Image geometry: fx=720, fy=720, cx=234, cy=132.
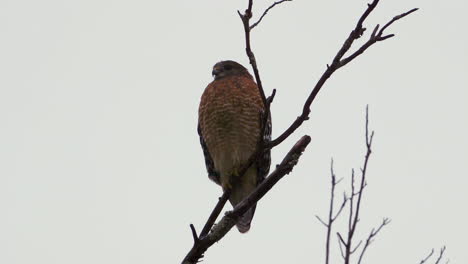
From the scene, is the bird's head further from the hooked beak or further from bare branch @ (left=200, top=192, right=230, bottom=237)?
bare branch @ (left=200, top=192, right=230, bottom=237)

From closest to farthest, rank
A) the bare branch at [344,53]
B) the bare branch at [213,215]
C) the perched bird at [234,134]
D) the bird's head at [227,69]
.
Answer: the bare branch at [344,53] < the bare branch at [213,215] < the perched bird at [234,134] < the bird's head at [227,69]

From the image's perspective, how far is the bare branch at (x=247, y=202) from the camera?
413cm

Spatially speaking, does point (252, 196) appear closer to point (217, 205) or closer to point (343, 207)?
point (217, 205)

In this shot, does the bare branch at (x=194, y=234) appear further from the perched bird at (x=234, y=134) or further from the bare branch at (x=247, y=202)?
the perched bird at (x=234, y=134)

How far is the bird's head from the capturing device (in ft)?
27.0

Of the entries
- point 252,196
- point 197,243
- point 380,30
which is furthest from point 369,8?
point 197,243

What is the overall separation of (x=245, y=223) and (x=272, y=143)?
281 cm

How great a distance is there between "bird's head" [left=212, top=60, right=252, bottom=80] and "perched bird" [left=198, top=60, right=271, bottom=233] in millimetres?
557

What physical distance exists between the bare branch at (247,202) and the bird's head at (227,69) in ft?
11.7

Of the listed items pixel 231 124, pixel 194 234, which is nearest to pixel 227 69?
pixel 231 124

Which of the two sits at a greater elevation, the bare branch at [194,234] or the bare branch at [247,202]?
the bare branch at [247,202]

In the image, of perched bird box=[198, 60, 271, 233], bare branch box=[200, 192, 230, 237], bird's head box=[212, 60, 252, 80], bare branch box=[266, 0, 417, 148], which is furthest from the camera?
bird's head box=[212, 60, 252, 80]

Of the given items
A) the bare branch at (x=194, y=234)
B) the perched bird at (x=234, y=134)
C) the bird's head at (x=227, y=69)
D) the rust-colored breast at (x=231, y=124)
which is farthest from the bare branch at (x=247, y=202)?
the bird's head at (x=227, y=69)

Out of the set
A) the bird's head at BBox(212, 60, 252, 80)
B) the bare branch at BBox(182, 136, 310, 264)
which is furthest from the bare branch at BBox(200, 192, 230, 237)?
the bird's head at BBox(212, 60, 252, 80)
